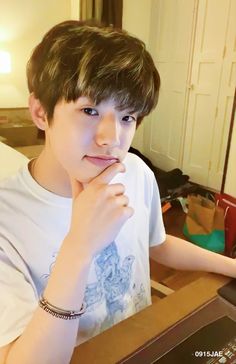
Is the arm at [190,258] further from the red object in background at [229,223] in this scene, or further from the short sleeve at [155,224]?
the red object in background at [229,223]

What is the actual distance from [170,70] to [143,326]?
3.32 meters

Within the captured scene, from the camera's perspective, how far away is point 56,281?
514 mm

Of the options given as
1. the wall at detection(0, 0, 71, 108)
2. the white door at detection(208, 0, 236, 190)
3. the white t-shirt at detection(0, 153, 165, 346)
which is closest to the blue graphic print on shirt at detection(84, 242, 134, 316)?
the white t-shirt at detection(0, 153, 165, 346)

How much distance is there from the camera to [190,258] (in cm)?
88

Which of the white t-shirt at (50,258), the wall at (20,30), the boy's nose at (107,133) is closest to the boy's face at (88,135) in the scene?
the boy's nose at (107,133)

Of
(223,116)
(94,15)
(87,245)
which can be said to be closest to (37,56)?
(87,245)

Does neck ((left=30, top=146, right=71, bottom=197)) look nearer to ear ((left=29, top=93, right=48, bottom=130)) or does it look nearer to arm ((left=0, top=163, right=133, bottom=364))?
ear ((left=29, top=93, right=48, bottom=130))

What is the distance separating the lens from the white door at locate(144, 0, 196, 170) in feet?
10.9

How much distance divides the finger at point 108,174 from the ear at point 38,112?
17 centimetres

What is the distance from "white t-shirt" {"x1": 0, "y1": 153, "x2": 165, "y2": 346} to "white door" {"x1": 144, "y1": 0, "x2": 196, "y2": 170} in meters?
2.78

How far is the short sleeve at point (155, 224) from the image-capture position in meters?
0.94

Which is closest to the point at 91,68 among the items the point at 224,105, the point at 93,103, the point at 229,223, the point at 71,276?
the point at 93,103

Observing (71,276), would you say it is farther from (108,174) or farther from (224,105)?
→ (224,105)

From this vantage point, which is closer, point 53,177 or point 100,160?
point 100,160
